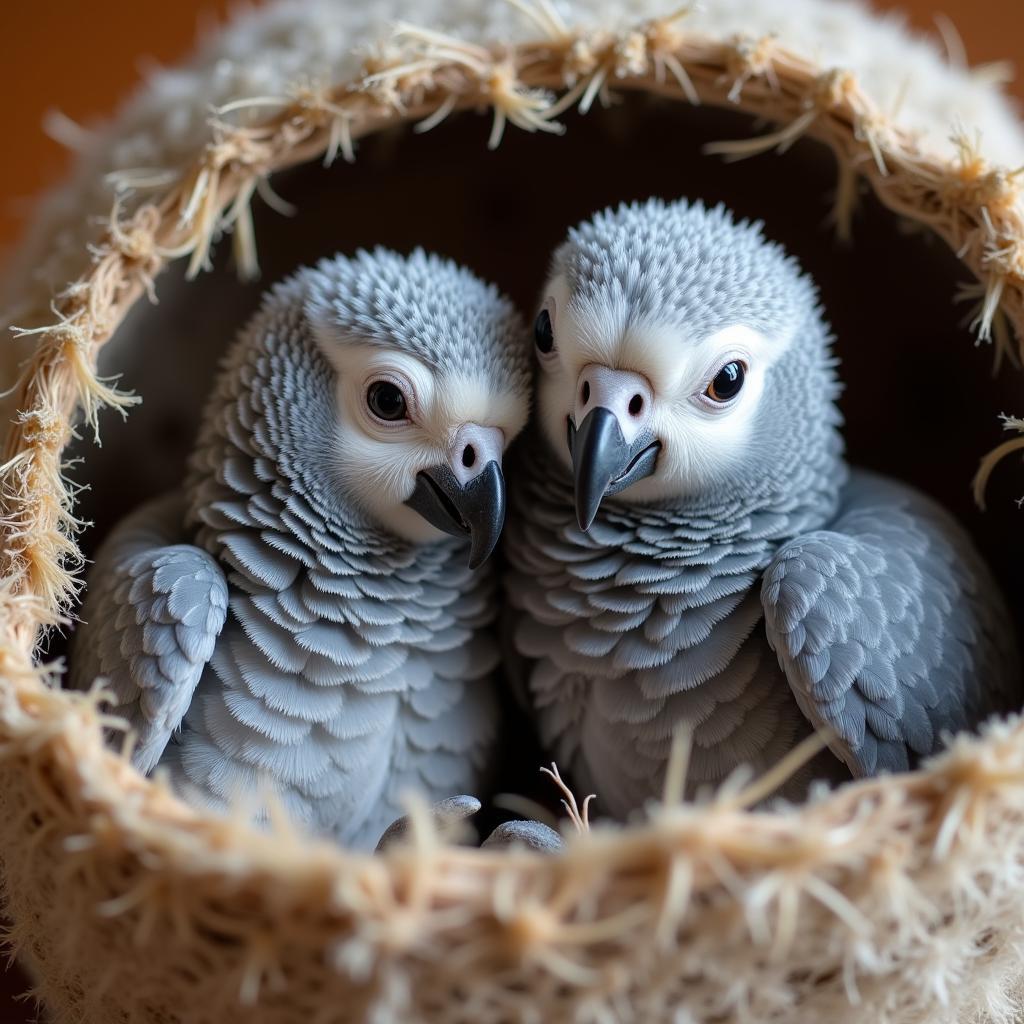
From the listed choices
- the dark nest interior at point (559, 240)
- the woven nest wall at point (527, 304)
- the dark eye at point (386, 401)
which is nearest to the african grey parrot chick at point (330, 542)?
the dark eye at point (386, 401)

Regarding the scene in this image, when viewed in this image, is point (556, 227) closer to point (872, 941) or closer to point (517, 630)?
point (517, 630)

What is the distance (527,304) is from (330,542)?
0.52 metres

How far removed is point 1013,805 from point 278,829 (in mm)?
424

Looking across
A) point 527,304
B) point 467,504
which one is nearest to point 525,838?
point 467,504

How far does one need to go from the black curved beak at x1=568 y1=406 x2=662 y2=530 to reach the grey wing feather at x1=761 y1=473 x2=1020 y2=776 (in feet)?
0.49

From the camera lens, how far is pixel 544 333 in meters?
0.97

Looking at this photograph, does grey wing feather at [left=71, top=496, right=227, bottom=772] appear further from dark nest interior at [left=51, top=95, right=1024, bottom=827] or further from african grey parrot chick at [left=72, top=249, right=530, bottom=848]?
dark nest interior at [left=51, top=95, right=1024, bottom=827]

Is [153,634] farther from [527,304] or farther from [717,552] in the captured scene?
[527,304]

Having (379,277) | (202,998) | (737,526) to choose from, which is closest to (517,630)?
(737,526)

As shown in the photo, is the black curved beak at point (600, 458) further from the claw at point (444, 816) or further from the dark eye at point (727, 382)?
the claw at point (444, 816)

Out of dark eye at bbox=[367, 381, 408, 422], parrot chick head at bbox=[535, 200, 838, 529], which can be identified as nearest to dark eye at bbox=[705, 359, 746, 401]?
parrot chick head at bbox=[535, 200, 838, 529]

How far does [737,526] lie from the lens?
942 millimetres

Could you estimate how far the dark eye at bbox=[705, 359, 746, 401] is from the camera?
905 millimetres

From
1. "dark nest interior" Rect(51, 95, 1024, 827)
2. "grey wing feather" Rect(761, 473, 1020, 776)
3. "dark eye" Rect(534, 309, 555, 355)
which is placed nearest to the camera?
"grey wing feather" Rect(761, 473, 1020, 776)
